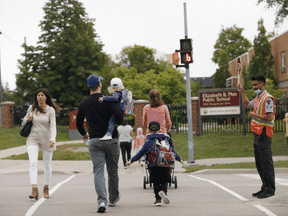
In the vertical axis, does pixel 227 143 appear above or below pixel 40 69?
below

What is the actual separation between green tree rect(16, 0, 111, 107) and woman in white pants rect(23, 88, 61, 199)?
103 ft

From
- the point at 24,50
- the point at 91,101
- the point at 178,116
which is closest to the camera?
the point at 91,101

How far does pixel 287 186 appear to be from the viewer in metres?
8.37

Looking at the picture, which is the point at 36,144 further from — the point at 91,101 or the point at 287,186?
the point at 287,186

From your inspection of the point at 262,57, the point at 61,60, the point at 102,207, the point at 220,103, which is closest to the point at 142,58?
the point at 61,60

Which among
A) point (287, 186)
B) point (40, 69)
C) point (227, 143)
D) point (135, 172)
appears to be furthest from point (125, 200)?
point (40, 69)

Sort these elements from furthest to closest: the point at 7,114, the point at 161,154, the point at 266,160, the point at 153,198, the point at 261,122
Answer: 1. the point at 7,114
2. the point at 153,198
3. the point at 261,122
4. the point at 266,160
5. the point at 161,154

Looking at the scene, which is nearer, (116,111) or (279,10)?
(116,111)

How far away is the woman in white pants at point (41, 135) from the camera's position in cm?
687

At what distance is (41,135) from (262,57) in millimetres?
33976

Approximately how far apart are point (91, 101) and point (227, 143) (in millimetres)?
13834

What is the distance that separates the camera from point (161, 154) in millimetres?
6242

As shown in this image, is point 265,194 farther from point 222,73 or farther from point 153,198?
point 222,73

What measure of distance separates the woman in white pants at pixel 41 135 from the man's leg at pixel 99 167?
4.50ft
